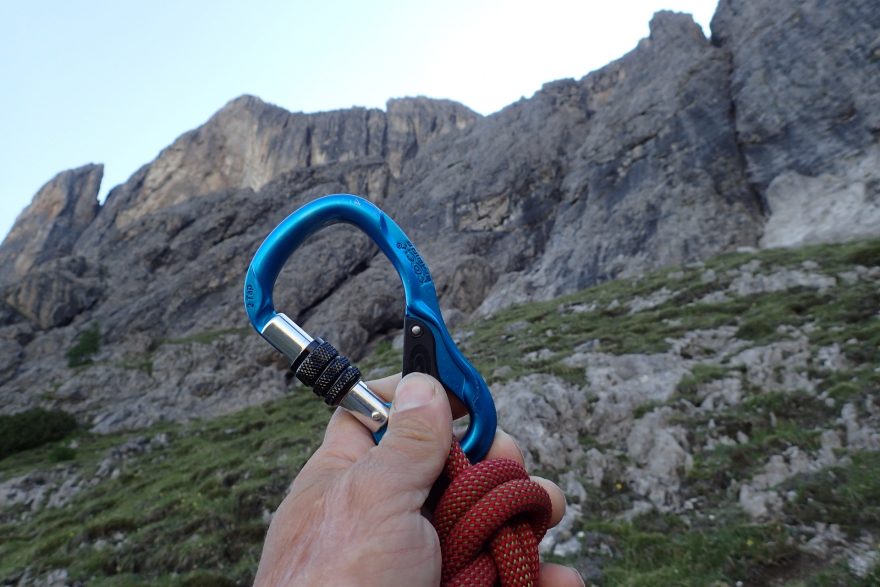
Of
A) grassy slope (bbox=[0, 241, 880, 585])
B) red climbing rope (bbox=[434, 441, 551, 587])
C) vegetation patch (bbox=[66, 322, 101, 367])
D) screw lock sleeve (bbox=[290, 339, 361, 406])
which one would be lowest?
grassy slope (bbox=[0, 241, 880, 585])

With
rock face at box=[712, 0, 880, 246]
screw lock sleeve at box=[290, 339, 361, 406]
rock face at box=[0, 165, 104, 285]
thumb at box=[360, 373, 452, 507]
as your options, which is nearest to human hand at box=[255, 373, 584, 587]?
thumb at box=[360, 373, 452, 507]

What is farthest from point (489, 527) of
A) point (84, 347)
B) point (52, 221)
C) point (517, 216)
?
point (52, 221)

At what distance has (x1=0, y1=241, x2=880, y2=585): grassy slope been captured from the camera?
699 cm

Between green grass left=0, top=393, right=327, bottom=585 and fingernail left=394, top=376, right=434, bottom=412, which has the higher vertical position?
fingernail left=394, top=376, right=434, bottom=412

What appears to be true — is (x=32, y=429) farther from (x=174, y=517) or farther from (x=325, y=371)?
(x=325, y=371)

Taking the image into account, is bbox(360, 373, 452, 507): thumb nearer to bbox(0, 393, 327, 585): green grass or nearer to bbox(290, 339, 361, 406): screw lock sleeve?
bbox(290, 339, 361, 406): screw lock sleeve

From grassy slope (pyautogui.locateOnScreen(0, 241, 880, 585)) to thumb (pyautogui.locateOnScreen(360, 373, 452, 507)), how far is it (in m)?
5.44

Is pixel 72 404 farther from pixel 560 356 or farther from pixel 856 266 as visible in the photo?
pixel 856 266

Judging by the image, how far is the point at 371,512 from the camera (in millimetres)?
2486

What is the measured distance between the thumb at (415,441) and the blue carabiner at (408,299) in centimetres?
34

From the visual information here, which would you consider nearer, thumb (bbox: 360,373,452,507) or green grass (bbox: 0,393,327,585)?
thumb (bbox: 360,373,452,507)

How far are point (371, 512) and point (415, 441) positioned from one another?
1.56ft

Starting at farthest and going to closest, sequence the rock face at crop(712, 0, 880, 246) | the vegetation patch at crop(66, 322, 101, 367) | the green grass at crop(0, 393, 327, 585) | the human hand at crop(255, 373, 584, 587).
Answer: the vegetation patch at crop(66, 322, 101, 367) < the rock face at crop(712, 0, 880, 246) < the green grass at crop(0, 393, 327, 585) < the human hand at crop(255, 373, 584, 587)

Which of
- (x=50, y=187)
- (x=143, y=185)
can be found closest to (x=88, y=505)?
(x=143, y=185)
